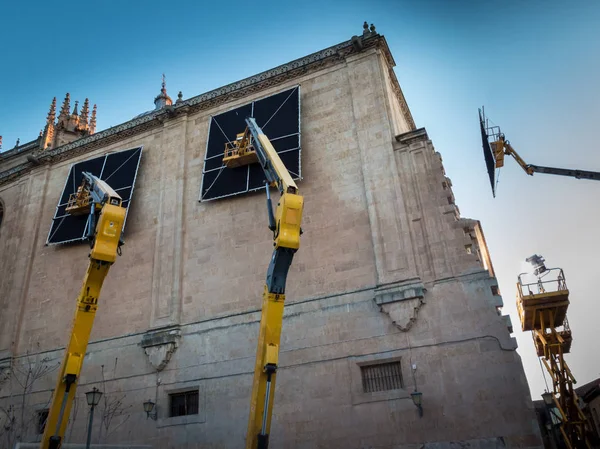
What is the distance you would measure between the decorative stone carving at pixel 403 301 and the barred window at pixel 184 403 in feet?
22.4

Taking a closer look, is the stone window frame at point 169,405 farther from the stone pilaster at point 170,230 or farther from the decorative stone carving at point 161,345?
the stone pilaster at point 170,230

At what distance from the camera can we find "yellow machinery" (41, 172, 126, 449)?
11297 mm

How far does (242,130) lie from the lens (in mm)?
20516

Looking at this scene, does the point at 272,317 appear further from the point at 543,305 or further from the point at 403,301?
the point at 543,305

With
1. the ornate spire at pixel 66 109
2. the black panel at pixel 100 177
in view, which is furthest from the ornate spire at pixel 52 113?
the black panel at pixel 100 177

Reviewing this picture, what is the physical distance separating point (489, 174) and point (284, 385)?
495 inches

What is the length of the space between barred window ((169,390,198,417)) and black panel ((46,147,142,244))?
327 inches

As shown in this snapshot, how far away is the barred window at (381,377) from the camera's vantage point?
14562mm

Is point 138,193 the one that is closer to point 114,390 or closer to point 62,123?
point 114,390

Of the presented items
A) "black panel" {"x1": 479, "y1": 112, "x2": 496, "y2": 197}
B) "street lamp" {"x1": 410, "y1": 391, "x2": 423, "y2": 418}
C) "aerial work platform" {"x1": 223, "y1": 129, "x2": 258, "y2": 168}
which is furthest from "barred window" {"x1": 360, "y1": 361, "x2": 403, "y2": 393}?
"black panel" {"x1": 479, "y1": 112, "x2": 496, "y2": 197}

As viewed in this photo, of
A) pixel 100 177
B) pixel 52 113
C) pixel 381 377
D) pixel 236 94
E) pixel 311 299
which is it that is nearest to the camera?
pixel 381 377

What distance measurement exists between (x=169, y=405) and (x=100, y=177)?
11017 millimetres

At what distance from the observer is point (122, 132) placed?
2412cm

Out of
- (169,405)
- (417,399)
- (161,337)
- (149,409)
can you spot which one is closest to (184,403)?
(169,405)
